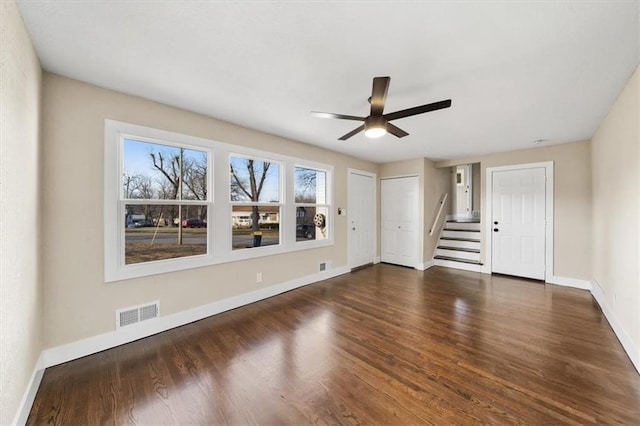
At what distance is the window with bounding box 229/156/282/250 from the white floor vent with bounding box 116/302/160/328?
43.5 inches

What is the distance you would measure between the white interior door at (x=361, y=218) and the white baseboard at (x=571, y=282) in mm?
3295

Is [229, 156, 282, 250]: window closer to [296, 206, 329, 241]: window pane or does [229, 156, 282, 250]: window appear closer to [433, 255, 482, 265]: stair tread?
[296, 206, 329, 241]: window pane

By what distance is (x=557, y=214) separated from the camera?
4.43 m

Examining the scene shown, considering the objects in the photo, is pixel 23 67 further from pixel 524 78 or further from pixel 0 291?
pixel 524 78

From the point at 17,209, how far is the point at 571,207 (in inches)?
268

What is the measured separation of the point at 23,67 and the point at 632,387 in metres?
4.81

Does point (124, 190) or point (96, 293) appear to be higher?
point (124, 190)

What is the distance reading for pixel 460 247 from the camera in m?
5.81

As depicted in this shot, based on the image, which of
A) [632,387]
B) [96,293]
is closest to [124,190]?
[96,293]

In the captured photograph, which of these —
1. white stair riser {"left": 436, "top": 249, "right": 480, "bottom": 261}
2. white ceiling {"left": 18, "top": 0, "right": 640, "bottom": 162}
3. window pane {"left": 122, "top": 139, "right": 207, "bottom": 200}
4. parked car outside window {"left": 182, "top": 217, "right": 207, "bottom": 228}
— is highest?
white ceiling {"left": 18, "top": 0, "right": 640, "bottom": 162}

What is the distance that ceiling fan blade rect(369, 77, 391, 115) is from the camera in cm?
187

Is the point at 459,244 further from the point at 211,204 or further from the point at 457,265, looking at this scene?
the point at 211,204

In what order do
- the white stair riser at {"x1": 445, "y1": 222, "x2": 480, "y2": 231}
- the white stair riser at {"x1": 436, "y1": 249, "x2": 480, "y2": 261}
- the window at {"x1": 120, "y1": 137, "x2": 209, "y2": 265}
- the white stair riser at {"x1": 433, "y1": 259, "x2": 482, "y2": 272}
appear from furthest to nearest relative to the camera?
the white stair riser at {"x1": 445, "y1": 222, "x2": 480, "y2": 231} → the white stair riser at {"x1": 436, "y1": 249, "x2": 480, "y2": 261} → the white stair riser at {"x1": 433, "y1": 259, "x2": 482, "y2": 272} → the window at {"x1": 120, "y1": 137, "x2": 209, "y2": 265}

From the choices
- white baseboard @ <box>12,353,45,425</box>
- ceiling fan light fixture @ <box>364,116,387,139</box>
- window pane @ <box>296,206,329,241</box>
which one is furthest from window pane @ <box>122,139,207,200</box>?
ceiling fan light fixture @ <box>364,116,387,139</box>
